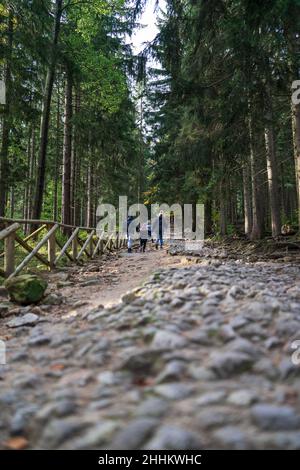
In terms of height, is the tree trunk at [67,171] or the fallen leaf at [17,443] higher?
the tree trunk at [67,171]

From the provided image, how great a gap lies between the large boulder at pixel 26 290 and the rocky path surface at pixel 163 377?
5.16ft

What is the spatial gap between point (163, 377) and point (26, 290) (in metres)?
4.11

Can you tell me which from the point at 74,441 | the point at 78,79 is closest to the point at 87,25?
the point at 78,79

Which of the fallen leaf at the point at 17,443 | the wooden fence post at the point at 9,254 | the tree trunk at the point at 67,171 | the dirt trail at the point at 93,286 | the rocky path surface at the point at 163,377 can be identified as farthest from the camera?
the tree trunk at the point at 67,171

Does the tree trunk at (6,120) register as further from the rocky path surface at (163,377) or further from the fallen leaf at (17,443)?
the fallen leaf at (17,443)

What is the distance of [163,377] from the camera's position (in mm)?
2426

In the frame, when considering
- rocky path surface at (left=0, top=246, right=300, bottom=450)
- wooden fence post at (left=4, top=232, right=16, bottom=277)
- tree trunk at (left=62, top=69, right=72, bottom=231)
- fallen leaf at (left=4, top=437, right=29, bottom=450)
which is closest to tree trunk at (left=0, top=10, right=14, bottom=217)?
tree trunk at (left=62, top=69, right=72, bottom=231)

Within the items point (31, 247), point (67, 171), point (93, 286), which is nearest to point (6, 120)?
point (67, 171)

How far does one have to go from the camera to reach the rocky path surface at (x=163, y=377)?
190cm

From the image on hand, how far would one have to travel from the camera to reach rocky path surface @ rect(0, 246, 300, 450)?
190 cm

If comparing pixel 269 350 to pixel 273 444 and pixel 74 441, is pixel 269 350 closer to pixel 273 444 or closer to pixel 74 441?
pixel 273 444

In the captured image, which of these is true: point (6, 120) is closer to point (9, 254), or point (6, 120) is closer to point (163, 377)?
point (9, 254)

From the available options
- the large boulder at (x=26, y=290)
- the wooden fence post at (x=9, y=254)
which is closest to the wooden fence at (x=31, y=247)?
the wooden fence post at (x=9, y=254)

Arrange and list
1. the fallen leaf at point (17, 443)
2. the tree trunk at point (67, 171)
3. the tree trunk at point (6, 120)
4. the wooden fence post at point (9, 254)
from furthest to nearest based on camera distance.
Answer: the tree trunk at point (67, 171)
the tree trunk at point (6, 120)
the wooden fence post at point (9, 254)
the fallen leaf at point (17, 443)
